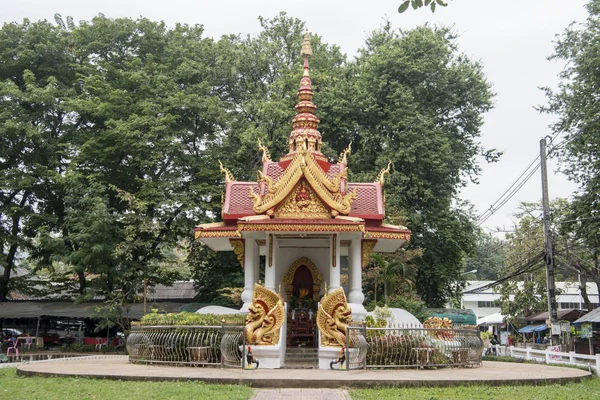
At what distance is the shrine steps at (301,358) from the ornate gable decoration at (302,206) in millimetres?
3537

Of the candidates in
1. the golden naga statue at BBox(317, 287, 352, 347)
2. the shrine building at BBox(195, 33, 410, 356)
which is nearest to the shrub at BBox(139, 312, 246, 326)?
the shrine building at BBox(195, 33, 410, 356)

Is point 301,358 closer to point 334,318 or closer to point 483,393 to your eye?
point 334,318

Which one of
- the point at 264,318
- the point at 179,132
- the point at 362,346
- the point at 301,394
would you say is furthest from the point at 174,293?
the point at 301,394

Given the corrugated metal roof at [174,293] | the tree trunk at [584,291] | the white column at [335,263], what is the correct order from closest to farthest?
the white column at [335,263], the tree trunk at [584,291], the corrugated metal roof at [174,293]

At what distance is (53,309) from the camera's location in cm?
2900

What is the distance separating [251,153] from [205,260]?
18.3 ft

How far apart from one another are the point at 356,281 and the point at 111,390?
781 centimetres

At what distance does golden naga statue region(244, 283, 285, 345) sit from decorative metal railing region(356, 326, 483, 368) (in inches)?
71.4

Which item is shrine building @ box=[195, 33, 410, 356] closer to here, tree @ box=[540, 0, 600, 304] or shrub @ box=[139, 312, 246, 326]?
shrub @ box=[139, 312, 246, 326]

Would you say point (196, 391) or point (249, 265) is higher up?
point (249, 265)

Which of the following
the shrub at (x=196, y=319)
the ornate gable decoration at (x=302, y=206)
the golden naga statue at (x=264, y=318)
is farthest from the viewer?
the ornate gable decoration at (x=302, y=206)

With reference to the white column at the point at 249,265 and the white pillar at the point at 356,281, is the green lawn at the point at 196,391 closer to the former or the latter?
the white pillar at the point at 356,281

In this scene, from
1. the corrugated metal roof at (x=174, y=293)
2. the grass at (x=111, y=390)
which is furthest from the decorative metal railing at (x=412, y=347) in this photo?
the corrugated metal roof at (x=174, y=293)

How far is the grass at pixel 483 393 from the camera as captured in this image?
31.4ft
